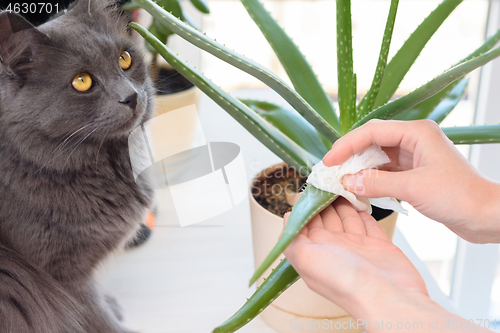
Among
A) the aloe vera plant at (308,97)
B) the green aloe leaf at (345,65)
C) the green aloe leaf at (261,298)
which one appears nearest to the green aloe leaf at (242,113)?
the aloe vera plant at (308,97)

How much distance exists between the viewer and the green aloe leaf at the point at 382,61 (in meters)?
0.62

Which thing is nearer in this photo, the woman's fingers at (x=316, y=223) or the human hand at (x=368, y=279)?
the human hand at (x=368, y=279)

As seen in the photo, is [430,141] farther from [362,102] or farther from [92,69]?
[92,69]

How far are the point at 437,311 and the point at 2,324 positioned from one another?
2.21 feet

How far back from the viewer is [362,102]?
0.81 m

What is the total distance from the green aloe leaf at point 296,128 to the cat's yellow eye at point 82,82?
37cm

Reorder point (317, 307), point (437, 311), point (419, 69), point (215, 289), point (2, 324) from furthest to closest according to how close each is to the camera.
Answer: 1. point (419, 69)
2. point (215, 289)
3. point (317, 307)
4. point (2, 324)
5. point (437, 311)

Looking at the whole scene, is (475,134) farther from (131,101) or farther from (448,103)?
(131,101)

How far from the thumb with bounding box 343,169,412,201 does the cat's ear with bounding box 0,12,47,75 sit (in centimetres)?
54

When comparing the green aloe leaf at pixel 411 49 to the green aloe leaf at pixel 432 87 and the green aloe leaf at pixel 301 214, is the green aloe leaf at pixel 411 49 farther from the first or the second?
the green aloe leaf at pixel 301 214

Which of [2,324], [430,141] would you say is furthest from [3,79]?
[430,141]

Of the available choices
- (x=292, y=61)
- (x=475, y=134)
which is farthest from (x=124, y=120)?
(x=475, y=134)

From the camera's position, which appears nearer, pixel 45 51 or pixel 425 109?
pixel 45 51

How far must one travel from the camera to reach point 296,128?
883 mm
